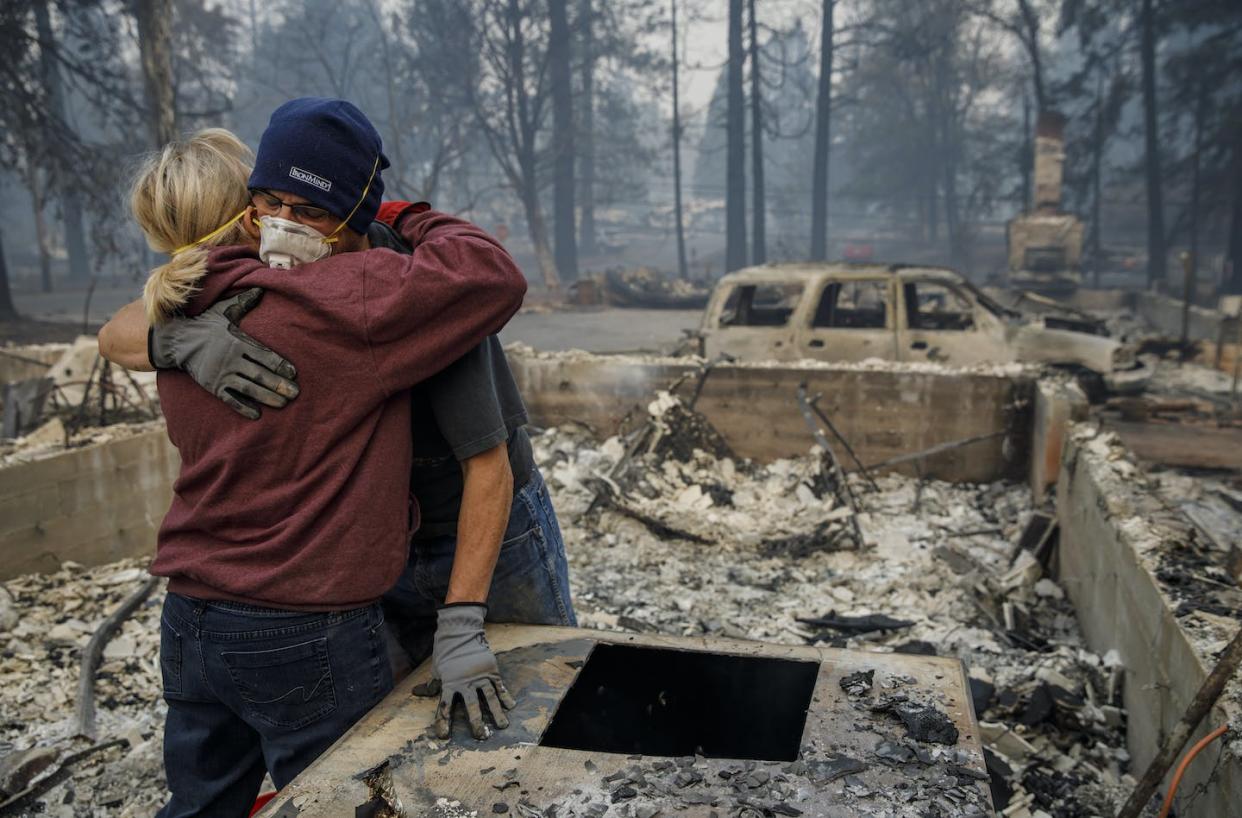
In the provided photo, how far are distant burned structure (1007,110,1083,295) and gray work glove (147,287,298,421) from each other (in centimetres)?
2173

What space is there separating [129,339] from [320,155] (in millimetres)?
604

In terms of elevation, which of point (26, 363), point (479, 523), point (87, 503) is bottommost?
point (87, 503)

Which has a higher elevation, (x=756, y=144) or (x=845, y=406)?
(x=756, y=144)

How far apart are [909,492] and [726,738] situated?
202 inches

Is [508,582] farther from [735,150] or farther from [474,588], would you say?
[735,150]

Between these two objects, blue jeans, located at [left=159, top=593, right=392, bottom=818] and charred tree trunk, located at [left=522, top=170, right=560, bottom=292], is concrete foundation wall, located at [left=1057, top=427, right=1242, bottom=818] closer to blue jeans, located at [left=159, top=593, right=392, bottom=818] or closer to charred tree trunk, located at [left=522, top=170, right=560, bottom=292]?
blue jeans, located at [left=159, top=593, right=392, bottom=818]

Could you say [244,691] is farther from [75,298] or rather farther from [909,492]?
[75,298]

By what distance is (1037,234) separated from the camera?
21.2 meters

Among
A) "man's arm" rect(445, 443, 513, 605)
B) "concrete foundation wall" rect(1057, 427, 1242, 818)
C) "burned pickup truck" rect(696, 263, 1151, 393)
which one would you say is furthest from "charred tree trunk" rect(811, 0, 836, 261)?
→ "man's arm" rect(445, 443, 513, 605)

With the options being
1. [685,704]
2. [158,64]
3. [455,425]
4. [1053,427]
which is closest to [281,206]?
[455,425]

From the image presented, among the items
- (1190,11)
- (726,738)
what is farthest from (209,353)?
(1190,11)

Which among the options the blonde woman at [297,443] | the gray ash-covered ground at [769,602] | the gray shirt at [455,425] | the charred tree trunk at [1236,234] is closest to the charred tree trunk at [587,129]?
the charred tree trunk at [1236,234]

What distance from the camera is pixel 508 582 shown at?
2.28 m

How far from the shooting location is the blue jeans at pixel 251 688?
186cm
